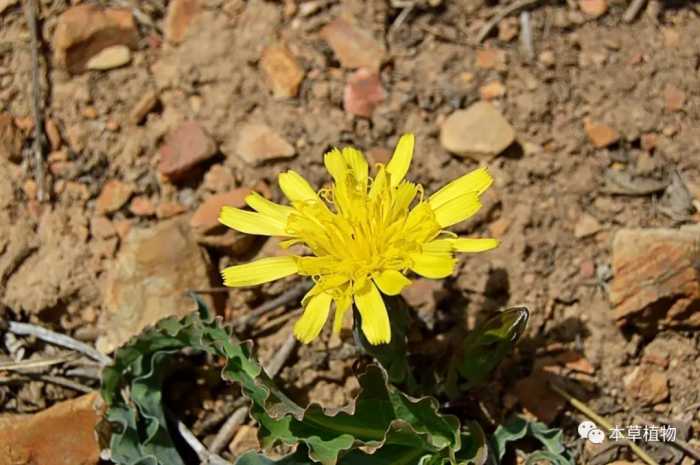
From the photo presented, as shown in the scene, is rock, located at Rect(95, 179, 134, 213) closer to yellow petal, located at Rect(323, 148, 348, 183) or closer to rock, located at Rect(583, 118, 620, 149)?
yellow petal, located at Rect(323, 148, 348, 183)

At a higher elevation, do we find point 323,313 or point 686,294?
point 323,313

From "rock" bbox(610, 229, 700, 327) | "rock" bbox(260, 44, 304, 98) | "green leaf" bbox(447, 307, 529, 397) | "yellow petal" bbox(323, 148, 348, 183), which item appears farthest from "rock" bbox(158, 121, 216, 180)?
"rock" bbox(610, 229, 700, 327)

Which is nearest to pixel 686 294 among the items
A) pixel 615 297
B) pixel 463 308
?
pixel 615 297

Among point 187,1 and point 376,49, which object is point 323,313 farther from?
point 187,1

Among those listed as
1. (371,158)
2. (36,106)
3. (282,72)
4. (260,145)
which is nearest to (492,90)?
(371,158)

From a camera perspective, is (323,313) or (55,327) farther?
(55,327)

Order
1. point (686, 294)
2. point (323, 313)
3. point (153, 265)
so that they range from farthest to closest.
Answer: point (153, 265) < point (686, 294) < point (323, 313)
